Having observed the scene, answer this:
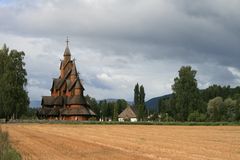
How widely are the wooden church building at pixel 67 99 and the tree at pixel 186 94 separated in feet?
81.8

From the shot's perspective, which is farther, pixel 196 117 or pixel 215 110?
pixel 215 110

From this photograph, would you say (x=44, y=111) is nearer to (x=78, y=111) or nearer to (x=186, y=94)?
(x=78, y=111)

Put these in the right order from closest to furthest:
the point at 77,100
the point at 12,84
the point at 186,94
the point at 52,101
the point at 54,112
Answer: the point at 12,84 → the point at 186,94 → the point at 77,100 → the point at 54,112 → the point at 52,101

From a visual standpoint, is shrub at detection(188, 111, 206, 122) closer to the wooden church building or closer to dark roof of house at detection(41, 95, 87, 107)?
the wooden church building

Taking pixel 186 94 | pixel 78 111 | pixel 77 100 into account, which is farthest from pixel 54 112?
pixel 186 94

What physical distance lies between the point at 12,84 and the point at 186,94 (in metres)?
49.1

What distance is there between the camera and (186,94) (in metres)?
134

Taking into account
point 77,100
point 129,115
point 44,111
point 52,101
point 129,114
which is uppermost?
point 52,101

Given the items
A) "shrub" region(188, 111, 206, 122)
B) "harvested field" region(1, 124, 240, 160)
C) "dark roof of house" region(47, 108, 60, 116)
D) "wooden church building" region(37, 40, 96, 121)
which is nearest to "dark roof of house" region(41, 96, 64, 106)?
"wooden church building" region(37, 40, 96, 121)

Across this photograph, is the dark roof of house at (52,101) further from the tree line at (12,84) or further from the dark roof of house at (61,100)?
the tree line at (12,84)

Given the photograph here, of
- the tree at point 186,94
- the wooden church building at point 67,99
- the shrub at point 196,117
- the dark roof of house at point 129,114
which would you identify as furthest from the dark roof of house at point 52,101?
the shrub at point 196,117

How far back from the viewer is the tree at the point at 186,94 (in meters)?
134

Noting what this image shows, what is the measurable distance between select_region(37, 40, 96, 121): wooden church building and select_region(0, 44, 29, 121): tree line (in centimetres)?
2180

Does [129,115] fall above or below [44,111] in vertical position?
above
